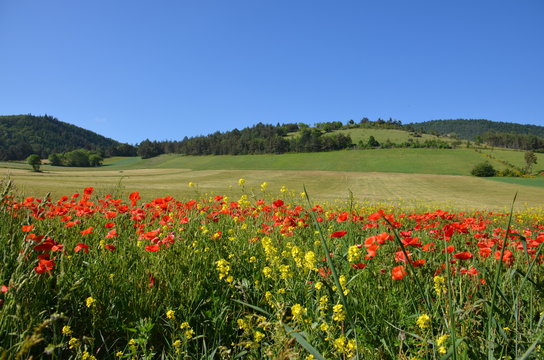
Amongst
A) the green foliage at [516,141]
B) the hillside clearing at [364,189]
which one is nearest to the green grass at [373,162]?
the hillside clearing at [364,189]

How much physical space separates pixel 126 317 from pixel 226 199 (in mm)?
2179

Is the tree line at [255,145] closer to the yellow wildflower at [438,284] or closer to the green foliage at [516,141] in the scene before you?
the green foliage at [516,141]

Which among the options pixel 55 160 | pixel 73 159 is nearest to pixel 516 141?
pixel 73 159

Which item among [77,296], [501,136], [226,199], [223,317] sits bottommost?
[223,317]

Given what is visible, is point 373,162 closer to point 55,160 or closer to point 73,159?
point 73,159

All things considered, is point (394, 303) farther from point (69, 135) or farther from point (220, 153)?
point (69, 135)

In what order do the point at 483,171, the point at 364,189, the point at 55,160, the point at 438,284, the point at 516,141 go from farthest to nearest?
1. the point at 516,141
2. the point at 55,160
3. the point at 483,171
4. the point at 364,189
5. the point at 438,284

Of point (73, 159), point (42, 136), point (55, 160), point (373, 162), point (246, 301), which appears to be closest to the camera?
point (246, 301)

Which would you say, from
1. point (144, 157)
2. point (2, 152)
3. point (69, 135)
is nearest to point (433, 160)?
point (144, 157)

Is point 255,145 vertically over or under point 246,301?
over

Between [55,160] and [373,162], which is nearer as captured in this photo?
[373,162]

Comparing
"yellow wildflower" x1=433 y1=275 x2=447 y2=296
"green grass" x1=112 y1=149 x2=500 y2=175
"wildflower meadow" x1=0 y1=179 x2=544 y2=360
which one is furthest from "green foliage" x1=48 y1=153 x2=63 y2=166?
"yellow wildflower" x1=433 y1=275 x2=447 y2=296

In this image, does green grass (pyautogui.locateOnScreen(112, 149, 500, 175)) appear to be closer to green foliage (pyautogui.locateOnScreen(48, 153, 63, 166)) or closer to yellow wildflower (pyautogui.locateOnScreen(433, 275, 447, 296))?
green foliage (pyautogui.locateOnScreen(48, 153, 63, 166))

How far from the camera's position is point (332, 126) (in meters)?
153
